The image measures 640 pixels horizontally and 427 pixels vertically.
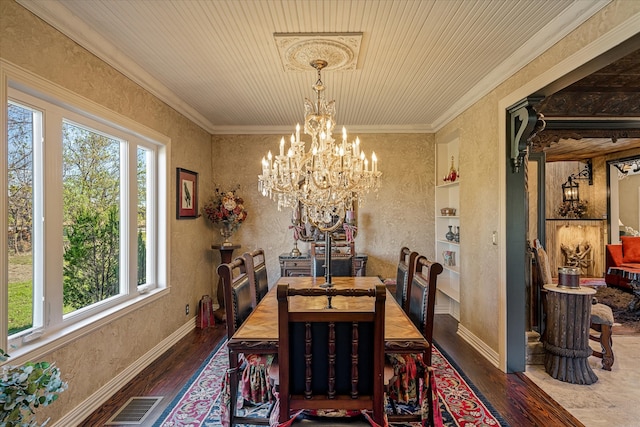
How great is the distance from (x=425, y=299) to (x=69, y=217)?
97.9 inches

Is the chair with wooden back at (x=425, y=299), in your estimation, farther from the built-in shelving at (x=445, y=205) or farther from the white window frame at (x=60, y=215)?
the built-in shelving at (x=445, y=205)

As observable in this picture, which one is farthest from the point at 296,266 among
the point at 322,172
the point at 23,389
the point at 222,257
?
the point at 23,389

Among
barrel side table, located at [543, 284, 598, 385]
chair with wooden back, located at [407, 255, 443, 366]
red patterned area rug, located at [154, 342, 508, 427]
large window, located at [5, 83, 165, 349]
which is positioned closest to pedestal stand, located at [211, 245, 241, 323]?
large window, located at [5, 83, 165, 349]

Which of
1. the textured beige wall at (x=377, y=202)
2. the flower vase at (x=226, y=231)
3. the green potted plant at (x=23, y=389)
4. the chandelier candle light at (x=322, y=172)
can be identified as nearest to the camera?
the green potted plant at (x=23, y=389)

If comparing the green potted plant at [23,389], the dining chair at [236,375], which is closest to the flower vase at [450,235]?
the dining chair at [236,375]

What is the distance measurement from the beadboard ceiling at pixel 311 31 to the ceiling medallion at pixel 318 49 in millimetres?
54

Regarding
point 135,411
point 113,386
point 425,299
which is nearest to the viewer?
point 425,299

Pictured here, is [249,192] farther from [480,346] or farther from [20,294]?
[480,346]

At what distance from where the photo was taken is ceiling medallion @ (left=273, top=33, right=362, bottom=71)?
230 cm

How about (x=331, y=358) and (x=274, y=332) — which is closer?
(x=331, y=358)

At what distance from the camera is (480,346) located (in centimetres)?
329

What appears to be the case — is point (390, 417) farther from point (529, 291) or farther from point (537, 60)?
point (537, 60)

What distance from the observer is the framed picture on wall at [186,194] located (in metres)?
3.72

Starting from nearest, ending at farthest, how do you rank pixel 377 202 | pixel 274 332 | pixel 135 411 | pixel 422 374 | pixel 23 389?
pixel 23 389
pixel 274 332
pixel 422 374
pixel 135 411
pixel 377 202
